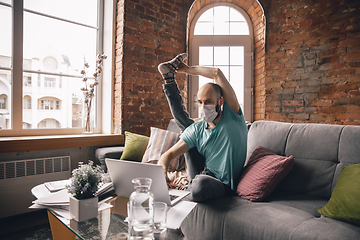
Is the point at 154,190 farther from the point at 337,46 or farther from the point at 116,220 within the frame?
the point at 337,46

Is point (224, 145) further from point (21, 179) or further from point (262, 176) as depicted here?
point (21, 179)

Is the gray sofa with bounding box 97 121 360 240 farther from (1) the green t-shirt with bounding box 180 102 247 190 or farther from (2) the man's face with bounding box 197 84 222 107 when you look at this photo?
(2) the man's face with bounding box 197 84 222 107

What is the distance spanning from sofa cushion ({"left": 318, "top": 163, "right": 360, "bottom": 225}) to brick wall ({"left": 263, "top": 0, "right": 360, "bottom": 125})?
1.87 meters

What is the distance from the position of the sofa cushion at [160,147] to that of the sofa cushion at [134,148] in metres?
0.09

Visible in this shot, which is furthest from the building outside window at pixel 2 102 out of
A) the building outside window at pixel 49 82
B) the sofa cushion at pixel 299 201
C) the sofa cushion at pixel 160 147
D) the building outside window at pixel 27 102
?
the sofa cushion at pixel 299 201

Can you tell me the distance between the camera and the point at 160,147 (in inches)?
89.2

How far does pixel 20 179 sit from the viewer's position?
217 cm

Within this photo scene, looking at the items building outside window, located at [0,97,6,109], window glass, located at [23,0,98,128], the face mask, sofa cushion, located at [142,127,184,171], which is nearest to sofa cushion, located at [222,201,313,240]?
the face mask

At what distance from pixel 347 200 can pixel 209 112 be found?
88cm

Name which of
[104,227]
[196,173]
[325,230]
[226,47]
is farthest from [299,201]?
[226,47]

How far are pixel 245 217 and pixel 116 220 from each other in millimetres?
658

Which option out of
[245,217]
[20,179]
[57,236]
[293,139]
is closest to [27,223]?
[20,179]

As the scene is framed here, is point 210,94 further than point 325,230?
Yes

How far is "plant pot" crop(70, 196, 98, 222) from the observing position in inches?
36.9
